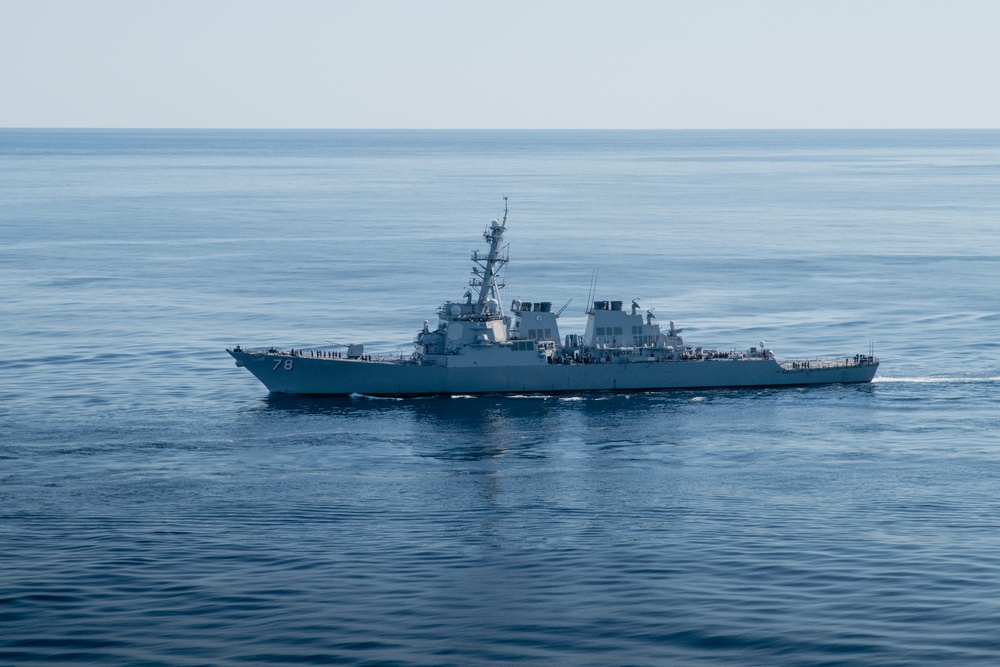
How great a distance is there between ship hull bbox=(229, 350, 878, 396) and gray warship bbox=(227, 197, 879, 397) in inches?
2.7

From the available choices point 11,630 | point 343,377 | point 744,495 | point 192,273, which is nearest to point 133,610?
point 11,630

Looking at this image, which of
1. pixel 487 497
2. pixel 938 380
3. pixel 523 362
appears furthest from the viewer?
pixel 938 380

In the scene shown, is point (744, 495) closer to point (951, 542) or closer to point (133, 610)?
point (951, 542)

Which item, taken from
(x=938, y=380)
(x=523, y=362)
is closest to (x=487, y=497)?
(x=523, y=362)

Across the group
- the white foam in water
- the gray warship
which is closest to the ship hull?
the gray warship

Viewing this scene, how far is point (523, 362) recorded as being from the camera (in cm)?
8875

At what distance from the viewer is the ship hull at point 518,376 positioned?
286ft

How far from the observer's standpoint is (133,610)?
147ft

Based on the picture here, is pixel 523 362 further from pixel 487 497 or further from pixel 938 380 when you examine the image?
pixel 938 380

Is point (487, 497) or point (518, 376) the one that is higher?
point (518, 376)

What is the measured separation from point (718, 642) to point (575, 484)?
23.5 meters

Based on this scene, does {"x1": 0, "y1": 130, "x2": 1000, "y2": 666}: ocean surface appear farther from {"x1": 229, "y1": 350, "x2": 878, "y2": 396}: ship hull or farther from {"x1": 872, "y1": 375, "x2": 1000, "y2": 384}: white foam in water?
{"x1": 229, "y1": 350, "x2": 878, "y2": 396}: ship hull

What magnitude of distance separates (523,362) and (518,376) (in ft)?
3.41

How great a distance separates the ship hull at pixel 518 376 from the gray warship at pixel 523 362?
0.07 m
